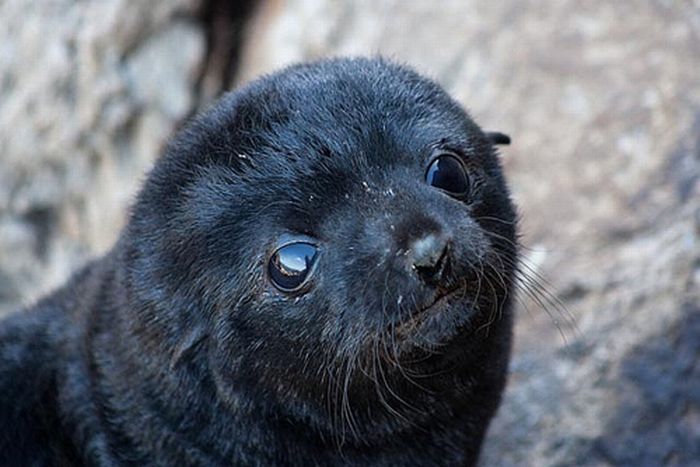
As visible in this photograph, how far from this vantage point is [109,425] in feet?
16.5

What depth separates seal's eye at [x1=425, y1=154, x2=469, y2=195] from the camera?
14.9ft

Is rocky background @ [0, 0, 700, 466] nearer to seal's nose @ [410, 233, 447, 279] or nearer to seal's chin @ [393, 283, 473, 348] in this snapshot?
seal's chin @ [393, 283, 473, 348]

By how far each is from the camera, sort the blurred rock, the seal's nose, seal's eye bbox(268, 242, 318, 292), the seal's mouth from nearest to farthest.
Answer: the seal's nose, the seal's mouth, seal's eye bbox(268, 242, 318, 292), the blurred rock

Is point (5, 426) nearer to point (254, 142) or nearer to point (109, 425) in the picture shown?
point (109, 425)

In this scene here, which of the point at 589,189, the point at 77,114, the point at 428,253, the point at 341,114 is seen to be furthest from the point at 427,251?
the point at 77,114

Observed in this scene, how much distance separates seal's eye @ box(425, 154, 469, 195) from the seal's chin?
46cm

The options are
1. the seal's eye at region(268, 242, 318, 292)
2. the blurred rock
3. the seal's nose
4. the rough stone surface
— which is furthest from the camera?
the rough stone surface

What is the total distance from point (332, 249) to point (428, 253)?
0.39m

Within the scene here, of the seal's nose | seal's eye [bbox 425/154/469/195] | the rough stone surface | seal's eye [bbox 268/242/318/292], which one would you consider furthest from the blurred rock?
the rough stone surface

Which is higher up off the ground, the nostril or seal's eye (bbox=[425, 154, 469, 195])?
seal's eye (bbox=[425, 154, 469, 195])

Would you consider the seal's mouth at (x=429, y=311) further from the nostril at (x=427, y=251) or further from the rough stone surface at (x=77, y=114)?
the rough stone surface at (x=77, y=114)

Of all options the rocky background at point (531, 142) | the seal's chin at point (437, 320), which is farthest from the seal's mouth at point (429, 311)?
the rocky background at point (531, 142)

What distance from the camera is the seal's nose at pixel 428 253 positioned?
411 centimetres

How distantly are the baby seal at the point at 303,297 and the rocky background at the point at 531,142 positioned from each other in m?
0.57
